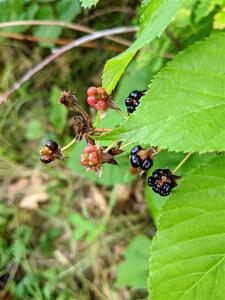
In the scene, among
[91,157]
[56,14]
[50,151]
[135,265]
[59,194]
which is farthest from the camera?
[59,194]

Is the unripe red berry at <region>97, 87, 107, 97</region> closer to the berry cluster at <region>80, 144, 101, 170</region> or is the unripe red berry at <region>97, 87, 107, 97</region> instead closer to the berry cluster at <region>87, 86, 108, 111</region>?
the berry cluster at <region>87, 86, 108, 111</region>

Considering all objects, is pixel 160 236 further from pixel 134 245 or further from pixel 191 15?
pixel 134 245

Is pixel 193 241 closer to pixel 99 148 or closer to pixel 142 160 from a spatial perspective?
pixel 142 160

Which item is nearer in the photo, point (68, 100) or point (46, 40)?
point (68, 100)

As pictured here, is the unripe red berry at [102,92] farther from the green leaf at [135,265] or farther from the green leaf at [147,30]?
the green leaf at [135,265]

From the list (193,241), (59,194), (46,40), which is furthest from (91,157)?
(59,194)

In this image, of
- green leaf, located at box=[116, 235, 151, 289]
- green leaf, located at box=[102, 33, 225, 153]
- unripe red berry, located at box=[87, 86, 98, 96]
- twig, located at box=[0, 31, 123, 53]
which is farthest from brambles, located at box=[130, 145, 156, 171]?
twig, located at box=[0, 31, 123, 53]

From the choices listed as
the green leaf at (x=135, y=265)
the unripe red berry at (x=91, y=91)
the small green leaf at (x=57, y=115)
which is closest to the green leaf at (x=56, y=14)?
the small green leaf at (x=57, y=115)
